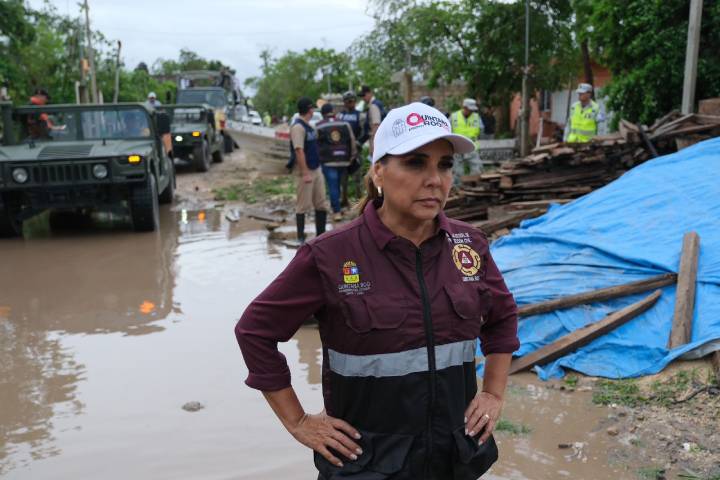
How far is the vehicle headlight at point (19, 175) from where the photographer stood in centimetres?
→ 955

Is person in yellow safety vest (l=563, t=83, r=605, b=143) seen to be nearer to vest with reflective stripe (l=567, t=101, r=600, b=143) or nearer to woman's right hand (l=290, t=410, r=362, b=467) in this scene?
vest with reflective stripe (l=567, t=101, r=600, b=143)

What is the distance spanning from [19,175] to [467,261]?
890cm

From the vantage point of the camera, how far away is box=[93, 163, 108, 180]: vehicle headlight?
31.8ft

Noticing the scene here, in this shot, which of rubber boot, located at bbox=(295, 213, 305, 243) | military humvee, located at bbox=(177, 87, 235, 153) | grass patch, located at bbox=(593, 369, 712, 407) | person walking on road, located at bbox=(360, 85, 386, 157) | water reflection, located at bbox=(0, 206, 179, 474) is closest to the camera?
grass patch, located at bbox=(593, 369, 712, 407)

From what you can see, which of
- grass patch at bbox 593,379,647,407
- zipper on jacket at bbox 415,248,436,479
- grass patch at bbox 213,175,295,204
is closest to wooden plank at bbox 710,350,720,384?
grass patch at bbox 593,379,647,407

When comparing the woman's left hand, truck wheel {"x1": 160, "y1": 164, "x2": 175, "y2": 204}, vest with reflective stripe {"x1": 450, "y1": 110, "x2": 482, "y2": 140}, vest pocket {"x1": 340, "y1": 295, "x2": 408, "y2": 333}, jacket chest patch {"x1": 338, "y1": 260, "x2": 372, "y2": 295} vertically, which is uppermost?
vest with reflective stripe {"x1": 450, "y1": 110, "x2": 482, "y2": 140}

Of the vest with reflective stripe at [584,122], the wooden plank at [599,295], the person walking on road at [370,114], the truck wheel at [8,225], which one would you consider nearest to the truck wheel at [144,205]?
the truck wheel at [8,225]

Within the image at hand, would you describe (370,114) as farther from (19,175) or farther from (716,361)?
(716,361)

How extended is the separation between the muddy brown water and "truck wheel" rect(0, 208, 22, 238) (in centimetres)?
162

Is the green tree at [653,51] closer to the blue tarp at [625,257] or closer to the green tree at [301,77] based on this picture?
the blue tarp at [625,257]

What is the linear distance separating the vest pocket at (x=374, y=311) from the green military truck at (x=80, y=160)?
331 inches

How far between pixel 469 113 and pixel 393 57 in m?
16.9

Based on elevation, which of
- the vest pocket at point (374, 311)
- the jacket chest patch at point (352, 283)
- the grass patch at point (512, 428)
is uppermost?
the jacket chest patch at point (352, 283)

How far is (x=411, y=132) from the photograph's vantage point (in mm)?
1969
